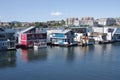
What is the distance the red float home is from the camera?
543 inches

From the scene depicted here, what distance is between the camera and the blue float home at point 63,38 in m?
14.9

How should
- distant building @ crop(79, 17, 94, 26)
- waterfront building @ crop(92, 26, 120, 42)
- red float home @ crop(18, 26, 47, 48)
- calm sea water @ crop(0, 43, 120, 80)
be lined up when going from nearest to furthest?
calm sea water @ crop(0, 43, 120, 80)
red float home @ crop(18, 26, 47, 48)
waterfront building @ crop(92, 26, 120, 42)
distant building @ crop(79, 17, 94, 26)

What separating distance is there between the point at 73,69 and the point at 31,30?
251 inches

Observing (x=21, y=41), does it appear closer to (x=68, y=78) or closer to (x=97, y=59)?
(x=97, y=59)

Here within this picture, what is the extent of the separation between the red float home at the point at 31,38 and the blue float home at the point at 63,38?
120cm

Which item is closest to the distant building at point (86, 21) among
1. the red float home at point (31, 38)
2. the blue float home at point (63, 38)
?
the blue float home at point (63, 38)

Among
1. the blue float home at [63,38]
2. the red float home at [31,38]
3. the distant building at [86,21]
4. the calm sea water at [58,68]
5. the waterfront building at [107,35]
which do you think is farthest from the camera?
the distant building at [86,21]

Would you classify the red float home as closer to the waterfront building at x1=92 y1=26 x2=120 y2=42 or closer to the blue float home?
the blue float home

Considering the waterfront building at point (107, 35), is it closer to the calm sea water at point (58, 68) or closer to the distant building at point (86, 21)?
the calm sea water at point (58, 68)

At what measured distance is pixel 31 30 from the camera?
14.0 m

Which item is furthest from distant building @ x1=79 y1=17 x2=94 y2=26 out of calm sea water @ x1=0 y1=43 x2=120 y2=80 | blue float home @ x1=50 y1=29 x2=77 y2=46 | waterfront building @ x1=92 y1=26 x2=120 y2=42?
calm sea water @ x1=0 y1=43 x2=120 y2=80

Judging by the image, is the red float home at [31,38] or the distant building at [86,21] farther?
the distant building at [86,21]

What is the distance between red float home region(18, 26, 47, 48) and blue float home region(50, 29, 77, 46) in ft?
3.93

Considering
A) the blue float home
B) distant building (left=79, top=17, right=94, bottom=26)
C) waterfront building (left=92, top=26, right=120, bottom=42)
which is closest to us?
the blue float home
